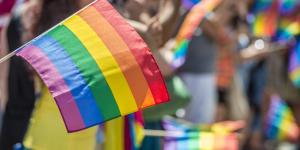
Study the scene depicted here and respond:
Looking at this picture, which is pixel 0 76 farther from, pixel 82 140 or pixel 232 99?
pixel 232 99

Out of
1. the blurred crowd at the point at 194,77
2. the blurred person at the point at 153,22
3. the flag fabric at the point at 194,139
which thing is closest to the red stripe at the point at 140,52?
the blurred crowd at the point at 194,77

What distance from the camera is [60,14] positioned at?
499 centimetres

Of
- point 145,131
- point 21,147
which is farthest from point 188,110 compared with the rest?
point 21,147

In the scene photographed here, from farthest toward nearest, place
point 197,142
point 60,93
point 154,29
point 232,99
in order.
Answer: point 232,99
point 197,142
point 154,29
point 60,93

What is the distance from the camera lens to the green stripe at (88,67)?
14.3 feet

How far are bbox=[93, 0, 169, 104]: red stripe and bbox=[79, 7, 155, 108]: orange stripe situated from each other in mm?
17

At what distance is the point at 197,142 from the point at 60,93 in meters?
2.19

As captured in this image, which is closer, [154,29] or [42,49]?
[42,49]

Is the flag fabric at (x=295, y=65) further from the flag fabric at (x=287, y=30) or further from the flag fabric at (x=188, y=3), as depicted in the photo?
the flag fabric at (x=188, y=3)

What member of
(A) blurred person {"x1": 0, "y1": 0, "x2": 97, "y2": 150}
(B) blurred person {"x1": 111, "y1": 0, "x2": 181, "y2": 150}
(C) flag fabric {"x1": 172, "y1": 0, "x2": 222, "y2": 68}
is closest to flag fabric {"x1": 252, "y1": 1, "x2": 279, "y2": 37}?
(C) flag fabric {"x1": 172, "y1": 0, "x2": 222, "y2": 68}

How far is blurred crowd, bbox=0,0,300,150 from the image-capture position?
5012 mm

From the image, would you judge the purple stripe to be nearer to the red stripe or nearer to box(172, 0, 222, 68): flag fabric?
the red stripe

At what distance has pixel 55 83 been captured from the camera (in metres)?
4.27

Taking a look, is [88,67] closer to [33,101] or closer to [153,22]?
[33,101]
